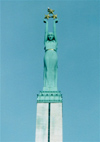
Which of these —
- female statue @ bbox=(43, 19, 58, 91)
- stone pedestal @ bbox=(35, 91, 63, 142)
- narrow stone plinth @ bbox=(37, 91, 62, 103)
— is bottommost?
stone pedestal @ bbox=(35, 91, 63, 142)

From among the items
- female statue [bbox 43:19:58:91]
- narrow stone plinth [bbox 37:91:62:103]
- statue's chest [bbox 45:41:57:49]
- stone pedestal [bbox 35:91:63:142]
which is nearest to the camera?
stone pedestal [bbox 35:91:63:142]

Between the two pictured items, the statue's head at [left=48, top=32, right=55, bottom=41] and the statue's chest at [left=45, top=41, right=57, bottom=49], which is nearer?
the statue's chest at [left=45, top=41, right=57, bottom=49]

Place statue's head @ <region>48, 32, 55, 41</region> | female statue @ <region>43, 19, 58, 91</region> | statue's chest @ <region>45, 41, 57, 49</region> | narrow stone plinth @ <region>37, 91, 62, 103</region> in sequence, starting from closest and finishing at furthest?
narrow stone plinth @ <region>37, 91, 62, 103</region>, female statue @ <region>43, 19, 58, 91</region>, statue's chest @ <region>45, 41, 57, 49</region>, statue's head @ <region>48, 32, 55, 41</region>

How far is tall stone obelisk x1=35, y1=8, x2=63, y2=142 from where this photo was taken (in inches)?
1736

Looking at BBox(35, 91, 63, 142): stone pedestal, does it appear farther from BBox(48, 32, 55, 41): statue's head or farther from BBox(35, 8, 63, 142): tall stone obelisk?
BBox(48, 32, 55, 41): statue's head

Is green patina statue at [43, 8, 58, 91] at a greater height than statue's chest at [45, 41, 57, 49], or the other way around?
statue's chest at [45, 41, 57, 49]

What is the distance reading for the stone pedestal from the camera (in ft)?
144

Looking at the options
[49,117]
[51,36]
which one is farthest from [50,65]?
[49,117]

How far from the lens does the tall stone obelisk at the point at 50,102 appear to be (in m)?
44.1

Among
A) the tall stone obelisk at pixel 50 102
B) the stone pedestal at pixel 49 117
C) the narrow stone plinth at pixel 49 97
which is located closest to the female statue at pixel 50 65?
the tall stone obelisk at pixel 50 102

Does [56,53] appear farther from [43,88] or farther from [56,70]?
[43,88]

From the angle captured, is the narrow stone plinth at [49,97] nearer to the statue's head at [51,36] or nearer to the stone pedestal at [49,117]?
the stone pedestal at [49,117]

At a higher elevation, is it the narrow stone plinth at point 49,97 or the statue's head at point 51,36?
the statue's head at point 51,36

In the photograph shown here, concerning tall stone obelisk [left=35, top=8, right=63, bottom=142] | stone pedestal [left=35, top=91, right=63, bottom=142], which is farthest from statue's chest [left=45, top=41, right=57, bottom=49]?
stone pedestal [left=35, top=91, right=63, bottom=142]
